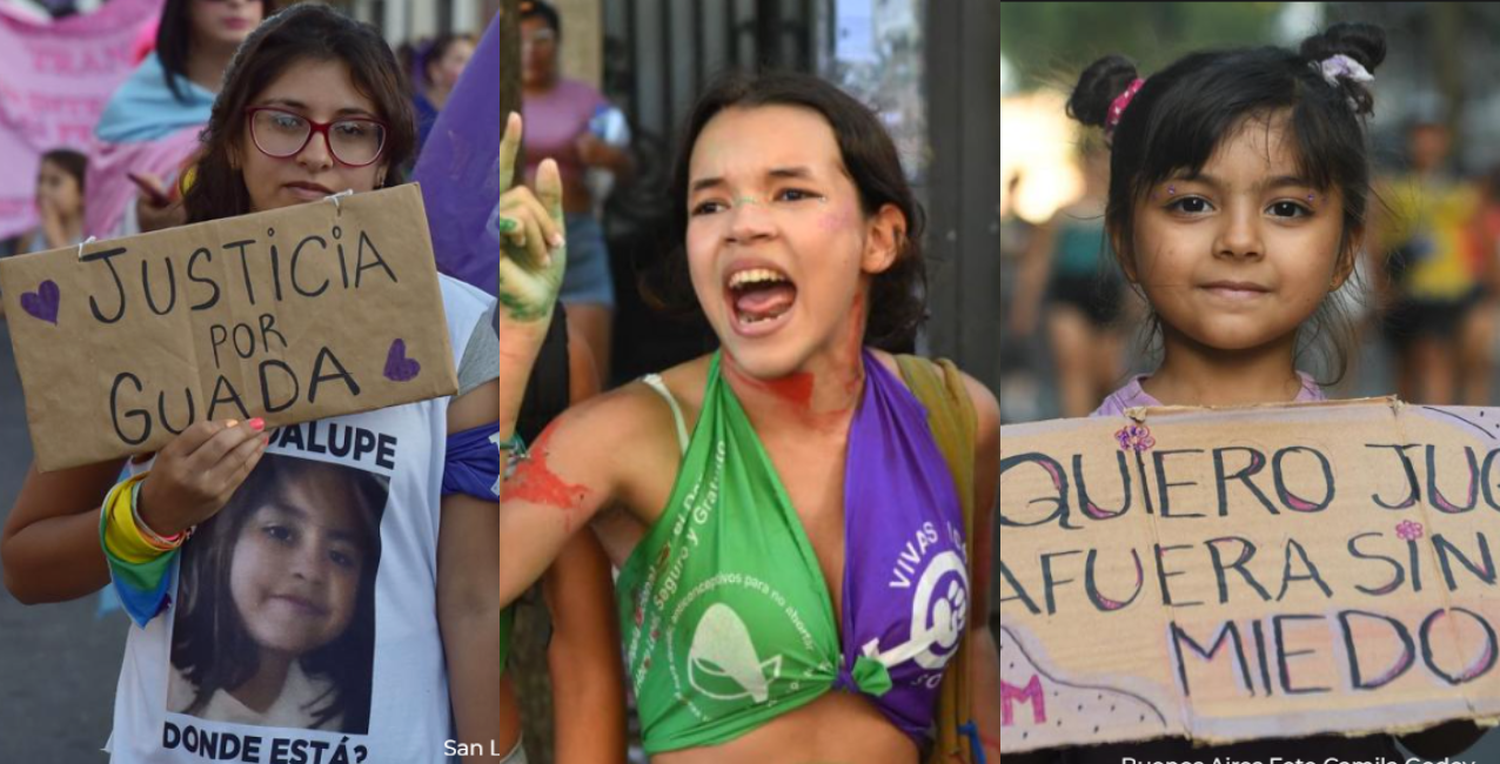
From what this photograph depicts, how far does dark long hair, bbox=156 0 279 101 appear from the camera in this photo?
403 centimetres

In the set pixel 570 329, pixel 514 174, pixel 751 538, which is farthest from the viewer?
pixel 570 329

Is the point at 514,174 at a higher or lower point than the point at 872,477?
higher

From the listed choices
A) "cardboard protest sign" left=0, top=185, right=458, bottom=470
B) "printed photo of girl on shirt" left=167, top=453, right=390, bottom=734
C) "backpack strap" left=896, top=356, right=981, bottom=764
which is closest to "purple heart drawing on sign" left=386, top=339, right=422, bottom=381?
"cardboard protest sign" left=0, top=185, right=458, bottom=470

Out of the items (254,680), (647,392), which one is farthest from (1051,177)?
(254,680)

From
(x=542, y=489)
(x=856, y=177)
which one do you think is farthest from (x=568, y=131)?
(x=542, y=489)

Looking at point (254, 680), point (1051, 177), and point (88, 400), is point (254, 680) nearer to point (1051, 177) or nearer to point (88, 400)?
point (88, 400)

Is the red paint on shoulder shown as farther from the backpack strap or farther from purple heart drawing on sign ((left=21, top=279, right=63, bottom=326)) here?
purple heart drawing on sign ((left=21, top=279, right=63, bottom=326))

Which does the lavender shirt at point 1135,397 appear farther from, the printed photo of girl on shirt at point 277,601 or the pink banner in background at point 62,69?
the pink banner in background at point 62,69

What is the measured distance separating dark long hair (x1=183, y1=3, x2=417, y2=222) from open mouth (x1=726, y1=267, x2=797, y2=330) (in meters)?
0.60

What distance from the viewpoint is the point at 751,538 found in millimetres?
2910

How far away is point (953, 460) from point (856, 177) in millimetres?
525

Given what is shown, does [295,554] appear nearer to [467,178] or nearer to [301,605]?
[301,605]

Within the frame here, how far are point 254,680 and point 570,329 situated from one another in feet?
3.78

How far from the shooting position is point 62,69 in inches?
178
